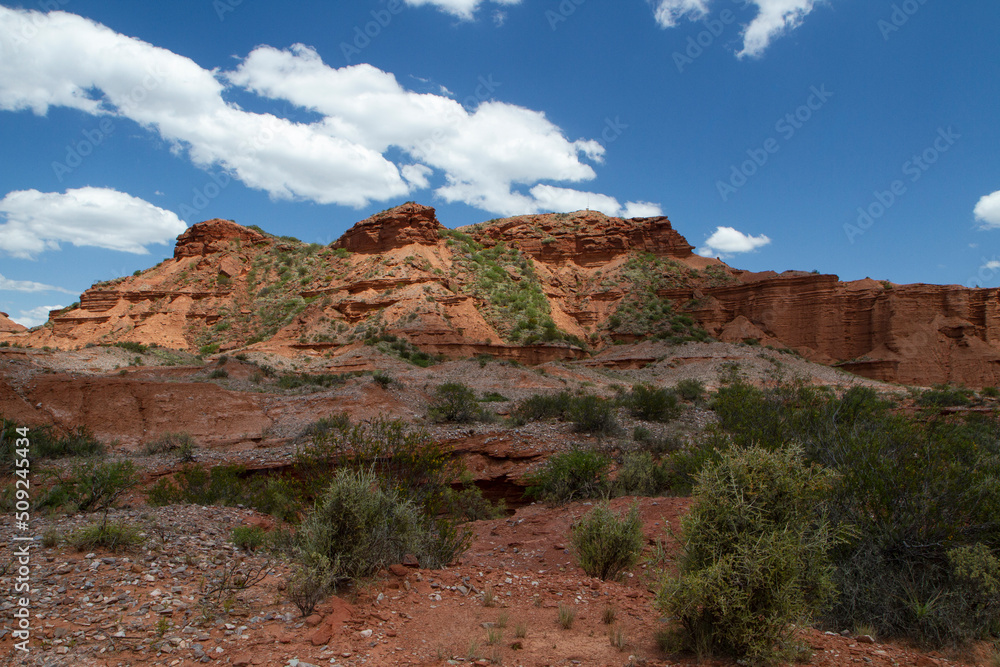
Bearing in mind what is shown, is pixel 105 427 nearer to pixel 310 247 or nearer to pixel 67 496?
pixel 67 496

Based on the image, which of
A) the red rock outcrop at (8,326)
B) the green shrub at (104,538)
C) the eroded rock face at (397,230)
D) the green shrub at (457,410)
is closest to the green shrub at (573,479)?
the green shrub at (457,410)

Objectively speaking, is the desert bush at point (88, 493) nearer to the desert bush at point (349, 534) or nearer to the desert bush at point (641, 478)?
the desert bush at point (349, 534)

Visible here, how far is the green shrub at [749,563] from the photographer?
351 cm

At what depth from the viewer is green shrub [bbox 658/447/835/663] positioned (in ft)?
11.5

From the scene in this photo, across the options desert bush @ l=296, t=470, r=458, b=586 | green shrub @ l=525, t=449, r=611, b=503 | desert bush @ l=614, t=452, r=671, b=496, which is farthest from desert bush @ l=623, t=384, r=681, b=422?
desert bush @ l=296, t=470, r=458, b=586

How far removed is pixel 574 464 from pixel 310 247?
45675 millimetres

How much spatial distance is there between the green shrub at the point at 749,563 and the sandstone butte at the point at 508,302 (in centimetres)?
2606

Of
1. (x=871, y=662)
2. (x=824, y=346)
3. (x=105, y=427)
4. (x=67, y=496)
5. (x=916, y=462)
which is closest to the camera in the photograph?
(x=871, y=662)

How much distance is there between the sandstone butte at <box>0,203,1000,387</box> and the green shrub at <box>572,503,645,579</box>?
24.2 m

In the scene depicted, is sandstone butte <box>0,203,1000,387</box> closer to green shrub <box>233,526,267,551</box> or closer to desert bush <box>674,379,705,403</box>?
desert bush <box>674,379,705,403</box>

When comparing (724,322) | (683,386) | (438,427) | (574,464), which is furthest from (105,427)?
(724,322)

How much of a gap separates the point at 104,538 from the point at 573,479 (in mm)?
6628

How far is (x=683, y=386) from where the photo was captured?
21.4 metres

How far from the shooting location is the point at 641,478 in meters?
9.28
